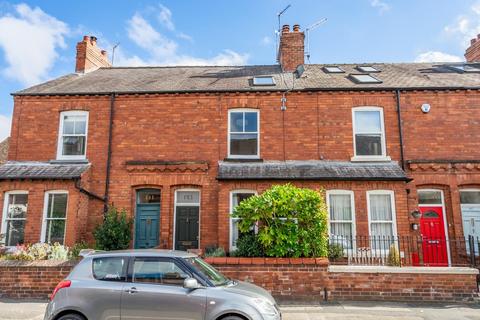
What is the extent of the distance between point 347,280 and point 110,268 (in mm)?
5460

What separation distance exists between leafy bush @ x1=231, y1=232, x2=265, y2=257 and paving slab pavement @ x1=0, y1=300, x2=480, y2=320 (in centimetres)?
159

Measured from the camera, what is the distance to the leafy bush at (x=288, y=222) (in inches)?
342

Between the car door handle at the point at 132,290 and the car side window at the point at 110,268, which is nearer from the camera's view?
the car door handle at the point at 132,290

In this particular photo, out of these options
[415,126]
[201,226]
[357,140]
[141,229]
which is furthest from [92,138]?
[415,126]

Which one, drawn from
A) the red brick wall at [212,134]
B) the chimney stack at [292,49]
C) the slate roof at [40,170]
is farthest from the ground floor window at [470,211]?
the slate roof at [40,170]

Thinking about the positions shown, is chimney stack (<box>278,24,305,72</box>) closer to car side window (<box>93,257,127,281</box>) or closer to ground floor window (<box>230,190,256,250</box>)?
ground floor window (<box>230,190,256,250</box>)

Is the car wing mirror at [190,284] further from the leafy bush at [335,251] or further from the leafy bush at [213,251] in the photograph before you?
the leafy bush at [335,251]

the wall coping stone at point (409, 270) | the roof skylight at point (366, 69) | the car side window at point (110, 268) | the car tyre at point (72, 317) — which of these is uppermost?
the roof skylight at point (366, 69)

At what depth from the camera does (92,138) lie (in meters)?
12.9

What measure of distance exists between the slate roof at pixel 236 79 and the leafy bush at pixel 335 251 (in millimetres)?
5677

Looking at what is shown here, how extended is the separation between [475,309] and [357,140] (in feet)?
21.2

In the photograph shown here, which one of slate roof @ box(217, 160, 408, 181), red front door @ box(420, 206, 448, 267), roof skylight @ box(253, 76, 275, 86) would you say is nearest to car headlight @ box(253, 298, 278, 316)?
slate roof @ box(217, 160, 408, 181)

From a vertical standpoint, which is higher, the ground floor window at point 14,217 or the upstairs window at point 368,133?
the upstairs window at point 368,133

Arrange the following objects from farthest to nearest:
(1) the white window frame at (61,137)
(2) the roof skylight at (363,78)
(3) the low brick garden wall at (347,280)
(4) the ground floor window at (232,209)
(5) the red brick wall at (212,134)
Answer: (2) the roof skylight at (363,78) → (1) the white window frame at (61,137) → (5) the red brick wall at (212,134) → (4) the ground floor window at (232,209) → (3) the low brick garden wall at (347,280)
